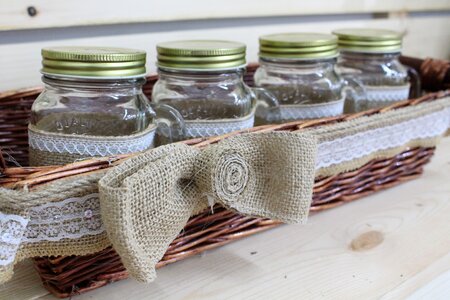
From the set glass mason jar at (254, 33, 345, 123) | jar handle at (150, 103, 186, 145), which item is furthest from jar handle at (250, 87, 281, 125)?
jar handle at (150, 103, 186, 145)

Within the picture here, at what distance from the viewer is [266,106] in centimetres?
54

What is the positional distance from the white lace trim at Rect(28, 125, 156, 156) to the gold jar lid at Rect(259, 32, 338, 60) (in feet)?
0.68

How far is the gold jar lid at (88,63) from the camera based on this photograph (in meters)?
0.38

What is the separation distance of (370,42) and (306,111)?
5.5 inches

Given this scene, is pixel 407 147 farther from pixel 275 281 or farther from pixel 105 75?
pixel 105 75

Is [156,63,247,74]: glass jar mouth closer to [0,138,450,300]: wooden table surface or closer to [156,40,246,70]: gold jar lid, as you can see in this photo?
[156,40,246,70]: gold jar lid

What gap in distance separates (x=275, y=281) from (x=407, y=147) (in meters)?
0.25

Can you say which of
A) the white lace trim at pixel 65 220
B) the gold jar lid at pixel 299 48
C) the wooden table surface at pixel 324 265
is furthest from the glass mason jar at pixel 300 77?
the white lace trim at pixel 65 220

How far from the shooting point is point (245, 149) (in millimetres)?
390

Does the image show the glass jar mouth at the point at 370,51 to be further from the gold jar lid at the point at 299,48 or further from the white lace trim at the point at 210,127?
the white lace trim at the point at 210,127

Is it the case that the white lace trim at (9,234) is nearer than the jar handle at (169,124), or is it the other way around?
the white lace trim at (9,234)

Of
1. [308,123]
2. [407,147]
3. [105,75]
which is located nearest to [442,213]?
[407,147]

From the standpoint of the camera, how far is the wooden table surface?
413mm

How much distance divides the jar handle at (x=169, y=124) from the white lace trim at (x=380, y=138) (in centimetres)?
13
